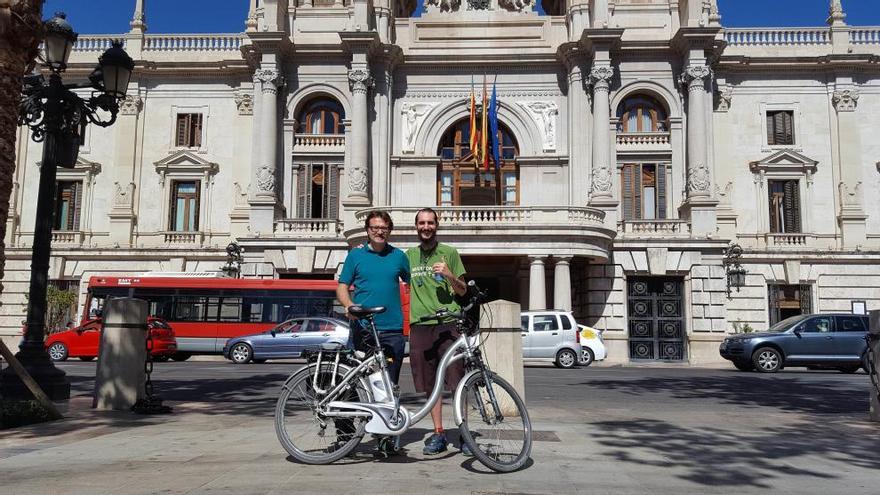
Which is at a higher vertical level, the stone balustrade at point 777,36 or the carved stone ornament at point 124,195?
the stone balustrade at point 777,36

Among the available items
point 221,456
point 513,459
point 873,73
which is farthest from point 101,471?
point 873,73

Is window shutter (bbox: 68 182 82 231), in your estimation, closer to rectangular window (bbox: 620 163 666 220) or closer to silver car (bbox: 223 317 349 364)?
silver car (bbox: 223 317 349 364)

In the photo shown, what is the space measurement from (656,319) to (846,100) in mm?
12523

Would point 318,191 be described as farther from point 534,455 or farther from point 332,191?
point 534,455

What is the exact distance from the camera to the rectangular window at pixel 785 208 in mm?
29172

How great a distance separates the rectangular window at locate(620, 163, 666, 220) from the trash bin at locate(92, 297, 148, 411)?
22.5 m

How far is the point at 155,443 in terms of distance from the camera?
21.7ft

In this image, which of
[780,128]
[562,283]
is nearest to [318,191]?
[562,283]

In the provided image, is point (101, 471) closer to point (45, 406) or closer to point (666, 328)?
point (45, 406)

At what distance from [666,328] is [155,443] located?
76.6 feet

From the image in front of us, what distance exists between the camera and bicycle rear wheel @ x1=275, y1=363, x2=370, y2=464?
544 cm

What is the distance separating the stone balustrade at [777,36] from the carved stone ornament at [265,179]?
1999 cm

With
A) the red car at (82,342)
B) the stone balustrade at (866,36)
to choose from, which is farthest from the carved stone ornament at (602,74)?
the red car at (82,342)

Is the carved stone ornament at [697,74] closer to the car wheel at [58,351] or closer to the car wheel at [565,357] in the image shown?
the car wheel at [565,357]
